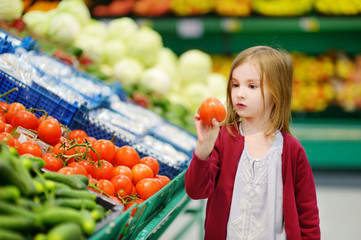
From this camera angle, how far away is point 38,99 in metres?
2.12

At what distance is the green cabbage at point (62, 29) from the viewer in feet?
12.4

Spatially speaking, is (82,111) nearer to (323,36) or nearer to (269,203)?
(269,203)

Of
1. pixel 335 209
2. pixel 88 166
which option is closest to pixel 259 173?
pixel 88 166

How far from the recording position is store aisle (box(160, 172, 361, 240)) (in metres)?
3.90

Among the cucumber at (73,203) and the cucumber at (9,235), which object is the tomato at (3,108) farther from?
the cucumber at (9,235)

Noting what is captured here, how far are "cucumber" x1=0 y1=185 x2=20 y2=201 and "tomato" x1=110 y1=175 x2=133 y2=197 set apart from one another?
68 cm

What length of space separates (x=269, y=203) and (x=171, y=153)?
966 millimetres

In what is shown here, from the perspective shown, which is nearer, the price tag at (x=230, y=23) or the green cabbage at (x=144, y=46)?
the green cabbage at (x=144, y=46)

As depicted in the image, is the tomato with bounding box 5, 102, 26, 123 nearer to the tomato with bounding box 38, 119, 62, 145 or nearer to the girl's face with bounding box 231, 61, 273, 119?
the tomato with bounding box 38, 119, 62, 145

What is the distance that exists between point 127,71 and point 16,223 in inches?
125

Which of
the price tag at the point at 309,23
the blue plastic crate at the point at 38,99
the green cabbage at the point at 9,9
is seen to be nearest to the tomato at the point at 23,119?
the blue plastic crate at the point at 38,99

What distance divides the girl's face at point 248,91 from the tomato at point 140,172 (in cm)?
53

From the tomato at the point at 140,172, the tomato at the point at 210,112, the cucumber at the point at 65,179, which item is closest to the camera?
the cucumber at the point at 65,179

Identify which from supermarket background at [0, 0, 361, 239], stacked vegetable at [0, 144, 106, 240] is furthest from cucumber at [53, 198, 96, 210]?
supermarket background at [0, 0, 361, 239]
